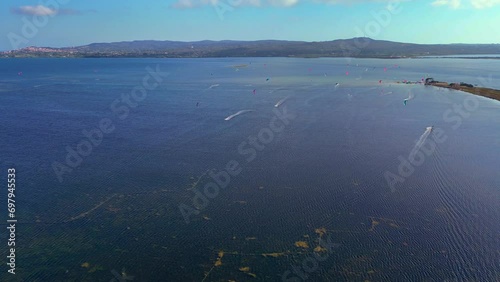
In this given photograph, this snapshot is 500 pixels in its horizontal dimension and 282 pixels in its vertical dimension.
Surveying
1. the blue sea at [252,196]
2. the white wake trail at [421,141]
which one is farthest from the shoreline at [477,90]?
the white wake trail at [421,141]

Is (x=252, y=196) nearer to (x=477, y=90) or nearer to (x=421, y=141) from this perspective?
(x=421, y=141)

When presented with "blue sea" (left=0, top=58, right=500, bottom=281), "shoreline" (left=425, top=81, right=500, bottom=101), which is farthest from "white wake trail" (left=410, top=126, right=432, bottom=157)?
"shoreline" (left=425, top=81, right=500, bottom=101)

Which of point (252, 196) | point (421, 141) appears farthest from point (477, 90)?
point (252, 196)

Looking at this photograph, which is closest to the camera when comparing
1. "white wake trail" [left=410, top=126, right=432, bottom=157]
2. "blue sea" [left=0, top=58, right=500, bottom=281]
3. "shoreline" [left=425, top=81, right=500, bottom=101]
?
"blue sea" [left=0, top=58, right=500, bottom=281]

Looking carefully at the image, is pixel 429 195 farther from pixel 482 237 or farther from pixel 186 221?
pixel 186 221

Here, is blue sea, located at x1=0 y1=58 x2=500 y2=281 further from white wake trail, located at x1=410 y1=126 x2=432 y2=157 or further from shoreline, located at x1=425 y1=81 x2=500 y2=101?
shoreline, located at x1=425 y1=81 x2=500 y2=101

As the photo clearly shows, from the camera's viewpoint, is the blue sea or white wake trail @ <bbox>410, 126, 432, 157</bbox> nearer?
the blue sea

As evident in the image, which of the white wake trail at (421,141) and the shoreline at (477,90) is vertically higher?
the white wake trail at (421,141)

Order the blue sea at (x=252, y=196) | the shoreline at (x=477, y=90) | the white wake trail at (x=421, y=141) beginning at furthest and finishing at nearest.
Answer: the shoreline at (x=477, y=90), the white wake trail at (x=421, y=141), the blue sea at (x=252, y=196)

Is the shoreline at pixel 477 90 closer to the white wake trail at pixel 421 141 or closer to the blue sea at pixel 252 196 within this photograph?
the blue sea at pixel 252 196
